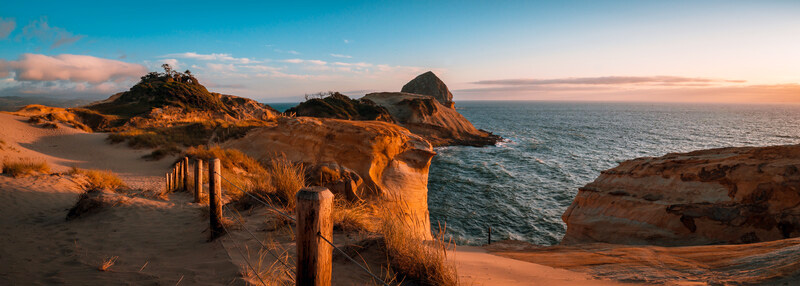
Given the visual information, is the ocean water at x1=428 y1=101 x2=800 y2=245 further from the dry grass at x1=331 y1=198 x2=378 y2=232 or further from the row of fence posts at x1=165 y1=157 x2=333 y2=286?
the row of fence posts at x1=165 y1=157 x2=333 y2=286

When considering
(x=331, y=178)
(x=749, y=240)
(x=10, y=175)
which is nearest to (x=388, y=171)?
(x=331, y=178)

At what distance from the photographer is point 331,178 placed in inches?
322

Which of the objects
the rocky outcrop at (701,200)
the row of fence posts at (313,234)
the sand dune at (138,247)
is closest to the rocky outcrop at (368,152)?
the sand dune at (138,247)

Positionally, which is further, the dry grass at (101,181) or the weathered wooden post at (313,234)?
the dry grass at (101,181)

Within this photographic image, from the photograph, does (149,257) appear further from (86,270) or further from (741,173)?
(741,173)

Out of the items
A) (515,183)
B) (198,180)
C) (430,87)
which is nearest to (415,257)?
(198,180)

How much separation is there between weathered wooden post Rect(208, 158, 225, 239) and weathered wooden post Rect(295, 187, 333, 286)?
10.4 ft

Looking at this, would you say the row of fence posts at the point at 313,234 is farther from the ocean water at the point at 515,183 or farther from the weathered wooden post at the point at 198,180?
the ocean water at the point at 515,183

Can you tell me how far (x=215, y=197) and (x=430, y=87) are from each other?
271 feet

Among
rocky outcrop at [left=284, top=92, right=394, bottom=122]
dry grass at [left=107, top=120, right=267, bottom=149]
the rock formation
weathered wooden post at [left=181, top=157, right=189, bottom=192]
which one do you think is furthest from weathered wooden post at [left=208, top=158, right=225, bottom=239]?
rocky outcrop at [left=284, top=92, right=394, bottom=122]

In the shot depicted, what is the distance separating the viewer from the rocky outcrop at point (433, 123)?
3794 centimetres

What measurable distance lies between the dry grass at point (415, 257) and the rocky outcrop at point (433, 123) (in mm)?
32669

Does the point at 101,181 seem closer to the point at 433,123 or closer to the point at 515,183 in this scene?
the point at 515,183

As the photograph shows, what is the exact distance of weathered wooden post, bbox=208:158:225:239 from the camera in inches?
186
